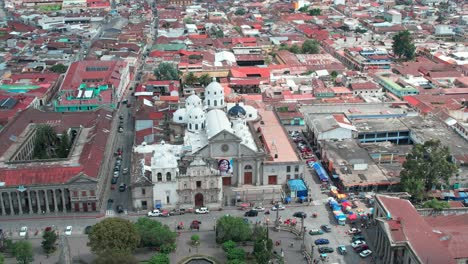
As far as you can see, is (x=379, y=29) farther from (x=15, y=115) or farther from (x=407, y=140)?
(x=15, y=115)

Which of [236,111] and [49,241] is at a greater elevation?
[236,111]

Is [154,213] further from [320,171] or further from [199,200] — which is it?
[320,171]

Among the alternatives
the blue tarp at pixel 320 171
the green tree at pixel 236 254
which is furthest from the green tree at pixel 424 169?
the green tree at pixel 236 254

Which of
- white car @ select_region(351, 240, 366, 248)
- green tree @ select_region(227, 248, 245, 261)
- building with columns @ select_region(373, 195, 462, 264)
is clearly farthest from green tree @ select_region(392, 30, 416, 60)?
green tree @ select_region(227, 248, 245, 261)

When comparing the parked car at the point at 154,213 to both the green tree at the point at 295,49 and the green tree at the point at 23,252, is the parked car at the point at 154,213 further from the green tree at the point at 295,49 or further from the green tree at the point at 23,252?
the green tree at the point at 295,49

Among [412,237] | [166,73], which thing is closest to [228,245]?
[412,237]
